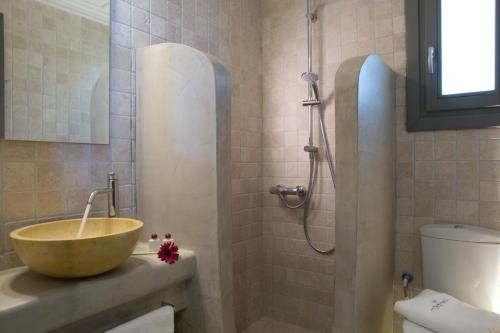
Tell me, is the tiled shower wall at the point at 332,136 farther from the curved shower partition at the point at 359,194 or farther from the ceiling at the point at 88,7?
the ceiling at the point at 88,7

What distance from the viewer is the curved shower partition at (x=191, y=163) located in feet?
4.68

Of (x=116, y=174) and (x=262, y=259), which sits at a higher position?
(x=116, y=174)

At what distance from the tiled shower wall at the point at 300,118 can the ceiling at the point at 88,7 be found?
4.12 feet

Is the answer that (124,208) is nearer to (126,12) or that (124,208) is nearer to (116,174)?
(116,174)

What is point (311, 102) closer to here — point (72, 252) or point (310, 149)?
point (310, 149)

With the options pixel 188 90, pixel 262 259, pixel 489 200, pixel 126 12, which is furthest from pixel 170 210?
pixel 489 200

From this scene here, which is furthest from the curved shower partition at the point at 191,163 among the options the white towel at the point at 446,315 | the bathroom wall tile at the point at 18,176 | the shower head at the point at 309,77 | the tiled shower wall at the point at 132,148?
the white towel at the point at 446,315

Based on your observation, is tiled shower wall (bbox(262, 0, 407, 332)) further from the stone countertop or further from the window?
the stone countertop

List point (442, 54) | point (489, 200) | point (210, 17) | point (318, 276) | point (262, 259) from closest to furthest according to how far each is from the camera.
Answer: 1. point (489, 200)
2. point (442, 54)
3. point (210, 17)
4. point (318, 276)
5. point (262, 259)

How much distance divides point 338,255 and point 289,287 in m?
1.03

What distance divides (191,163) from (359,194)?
2.48 ft

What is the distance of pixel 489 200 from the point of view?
1671 millimetres

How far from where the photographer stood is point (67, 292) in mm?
983

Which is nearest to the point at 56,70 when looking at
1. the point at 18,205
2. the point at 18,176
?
the point at 18,176
